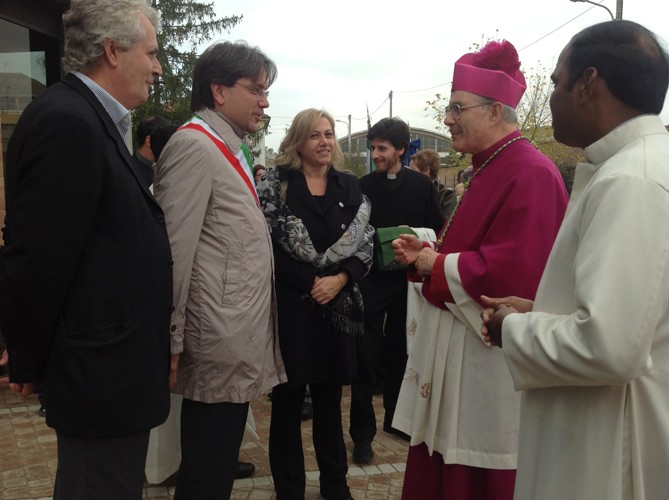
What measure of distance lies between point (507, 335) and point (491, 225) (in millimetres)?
1060

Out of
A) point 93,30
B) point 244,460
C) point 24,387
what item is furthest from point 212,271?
point 244,460

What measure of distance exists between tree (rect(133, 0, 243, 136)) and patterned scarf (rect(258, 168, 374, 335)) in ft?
55.3

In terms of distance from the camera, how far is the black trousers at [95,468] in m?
1.96

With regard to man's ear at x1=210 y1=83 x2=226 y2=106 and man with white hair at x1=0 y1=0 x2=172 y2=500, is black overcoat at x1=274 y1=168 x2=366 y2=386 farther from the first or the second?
man with white hair at x1=0 y1=0 x2=172 y2=500

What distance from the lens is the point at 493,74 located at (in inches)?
111

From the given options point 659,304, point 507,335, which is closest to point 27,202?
point 507,335

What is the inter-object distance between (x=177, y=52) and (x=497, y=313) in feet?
73.0

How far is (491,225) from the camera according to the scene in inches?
105

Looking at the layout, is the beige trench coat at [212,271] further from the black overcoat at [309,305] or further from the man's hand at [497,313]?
the man's hand at [497,313]

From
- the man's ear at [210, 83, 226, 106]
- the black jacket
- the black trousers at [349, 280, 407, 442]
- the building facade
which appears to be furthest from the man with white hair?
the building facade

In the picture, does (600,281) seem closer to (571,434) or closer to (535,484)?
(571,434)

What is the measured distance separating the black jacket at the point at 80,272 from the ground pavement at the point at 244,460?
2038mm

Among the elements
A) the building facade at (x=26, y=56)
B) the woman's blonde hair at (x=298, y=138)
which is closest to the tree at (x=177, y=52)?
the building facade at (x=26, y=56)

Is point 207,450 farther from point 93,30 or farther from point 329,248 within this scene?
point 93,30
